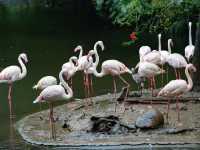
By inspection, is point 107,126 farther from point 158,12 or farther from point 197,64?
point 158,12

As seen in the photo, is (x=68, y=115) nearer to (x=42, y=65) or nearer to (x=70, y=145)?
(x=70, y=145)

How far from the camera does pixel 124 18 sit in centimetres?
2011

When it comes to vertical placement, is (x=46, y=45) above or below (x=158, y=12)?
below

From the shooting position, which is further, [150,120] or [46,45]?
Answer: [46,45]

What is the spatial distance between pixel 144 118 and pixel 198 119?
1.14m

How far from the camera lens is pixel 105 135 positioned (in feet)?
35.3

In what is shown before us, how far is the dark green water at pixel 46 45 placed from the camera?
14.7m

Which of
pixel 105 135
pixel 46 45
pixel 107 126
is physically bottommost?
pixel 105 135

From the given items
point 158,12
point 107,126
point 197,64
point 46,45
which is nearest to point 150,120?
point 107,126

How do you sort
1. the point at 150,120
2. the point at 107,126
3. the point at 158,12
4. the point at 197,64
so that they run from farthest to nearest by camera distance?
the point at 158,12, the point at 197,64, the point at 107,126, the point at 150,120

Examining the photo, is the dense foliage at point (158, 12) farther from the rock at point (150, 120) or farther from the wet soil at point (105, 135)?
the rock at point (150, 120)

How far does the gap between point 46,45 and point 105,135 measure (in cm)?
1555

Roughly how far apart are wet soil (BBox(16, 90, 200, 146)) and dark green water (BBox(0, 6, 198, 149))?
0.50 meters

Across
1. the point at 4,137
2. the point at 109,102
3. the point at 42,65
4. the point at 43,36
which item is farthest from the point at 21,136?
the point at 43,36
